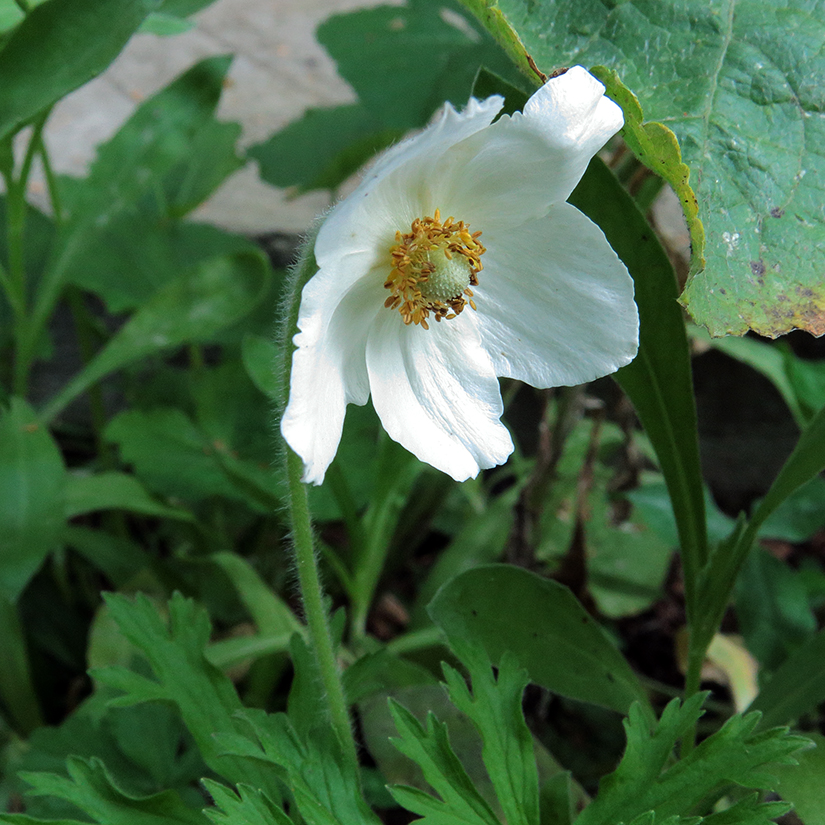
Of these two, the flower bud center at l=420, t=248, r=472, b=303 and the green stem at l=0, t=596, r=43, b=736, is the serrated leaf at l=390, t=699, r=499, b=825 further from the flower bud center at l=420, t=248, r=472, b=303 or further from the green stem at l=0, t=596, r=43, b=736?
the green stem at l=0, t=596, r=43, b=736

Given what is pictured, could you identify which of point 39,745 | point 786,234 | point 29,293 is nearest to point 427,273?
point 786,234

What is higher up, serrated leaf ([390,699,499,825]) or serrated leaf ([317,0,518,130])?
serrated leaf ([317,0,518,130])

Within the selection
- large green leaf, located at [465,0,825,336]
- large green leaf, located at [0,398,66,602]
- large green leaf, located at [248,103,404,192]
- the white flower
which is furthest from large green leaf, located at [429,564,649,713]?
large green leaf, located at [248,103,404,192]

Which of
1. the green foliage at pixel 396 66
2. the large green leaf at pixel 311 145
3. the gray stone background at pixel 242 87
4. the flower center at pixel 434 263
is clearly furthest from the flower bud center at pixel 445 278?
the gray stone background at pixel 242 87

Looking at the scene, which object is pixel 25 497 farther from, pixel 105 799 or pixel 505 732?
pixel 505 732

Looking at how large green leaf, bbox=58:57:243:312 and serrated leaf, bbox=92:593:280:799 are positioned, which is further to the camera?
large green leaf, bbox=58:57:243:312

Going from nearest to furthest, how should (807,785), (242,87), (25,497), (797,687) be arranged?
1. (807,785)
2. (797,687)
3. (25,497)
4. (242,87)

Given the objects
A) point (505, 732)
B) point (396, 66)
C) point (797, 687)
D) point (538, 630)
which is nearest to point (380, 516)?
point (538, 630)

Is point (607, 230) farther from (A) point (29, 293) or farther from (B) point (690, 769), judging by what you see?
(A) point (29, 293)
